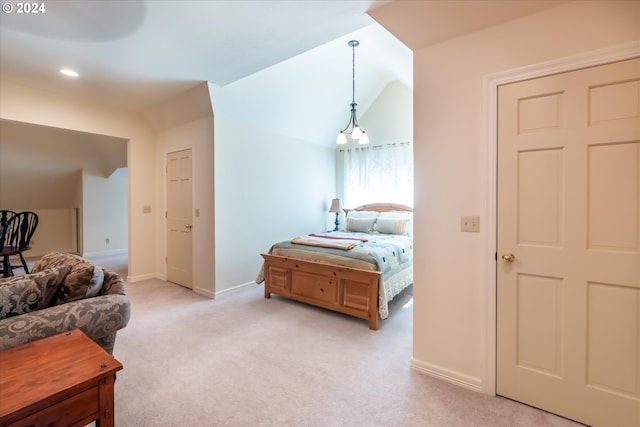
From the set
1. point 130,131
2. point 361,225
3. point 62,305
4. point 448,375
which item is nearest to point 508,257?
point 448,375

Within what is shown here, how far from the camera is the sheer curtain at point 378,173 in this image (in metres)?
5.26

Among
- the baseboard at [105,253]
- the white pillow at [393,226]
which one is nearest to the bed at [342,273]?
the white pillow at [393,226]

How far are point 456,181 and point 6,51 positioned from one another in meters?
4.04

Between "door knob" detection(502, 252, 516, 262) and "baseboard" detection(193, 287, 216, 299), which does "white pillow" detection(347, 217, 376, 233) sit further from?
"door knob" detection(502, 252, 516, 262)

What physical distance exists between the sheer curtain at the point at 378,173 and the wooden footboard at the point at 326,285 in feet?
8.75

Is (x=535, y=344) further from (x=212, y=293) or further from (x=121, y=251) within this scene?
(x=121, y=251)

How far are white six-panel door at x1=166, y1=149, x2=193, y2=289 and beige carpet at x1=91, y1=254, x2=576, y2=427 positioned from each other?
1.08 m

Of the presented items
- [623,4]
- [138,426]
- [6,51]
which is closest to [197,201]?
[6,51]

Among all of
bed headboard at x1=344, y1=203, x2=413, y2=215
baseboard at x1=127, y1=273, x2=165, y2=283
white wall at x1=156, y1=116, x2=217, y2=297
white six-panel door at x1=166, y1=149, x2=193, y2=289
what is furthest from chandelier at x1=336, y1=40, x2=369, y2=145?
baseboard at x1=127, y1=273, x2=165, y2=283

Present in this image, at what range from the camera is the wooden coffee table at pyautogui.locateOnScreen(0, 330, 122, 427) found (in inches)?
36.5

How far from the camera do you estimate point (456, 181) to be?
1.98 m

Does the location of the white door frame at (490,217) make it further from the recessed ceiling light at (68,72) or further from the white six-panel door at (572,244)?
the recessed ceiling light at (68,72)

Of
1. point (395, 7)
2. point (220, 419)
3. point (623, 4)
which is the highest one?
point (395, 7)

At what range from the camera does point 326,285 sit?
3.23 meters
